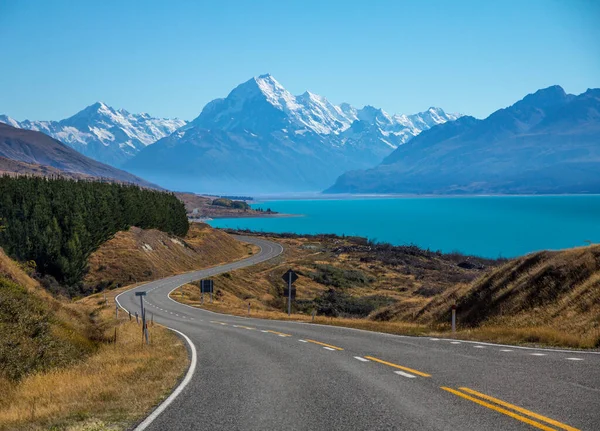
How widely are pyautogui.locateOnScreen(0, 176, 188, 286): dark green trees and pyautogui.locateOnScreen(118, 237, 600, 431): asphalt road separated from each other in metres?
53.9

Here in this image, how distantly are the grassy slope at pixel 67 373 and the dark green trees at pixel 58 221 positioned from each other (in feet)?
157

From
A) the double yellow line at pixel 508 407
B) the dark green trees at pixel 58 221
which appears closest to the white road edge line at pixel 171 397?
the double yellow line at pixel 508 407

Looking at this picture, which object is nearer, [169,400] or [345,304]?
[169,400]

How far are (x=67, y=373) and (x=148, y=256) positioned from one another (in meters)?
81.6

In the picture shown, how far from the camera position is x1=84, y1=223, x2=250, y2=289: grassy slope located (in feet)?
277

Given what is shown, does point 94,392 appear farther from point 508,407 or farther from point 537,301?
point 537,301

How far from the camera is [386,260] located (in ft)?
388

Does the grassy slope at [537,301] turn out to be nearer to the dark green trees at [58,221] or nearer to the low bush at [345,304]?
the low bush at [345,304]

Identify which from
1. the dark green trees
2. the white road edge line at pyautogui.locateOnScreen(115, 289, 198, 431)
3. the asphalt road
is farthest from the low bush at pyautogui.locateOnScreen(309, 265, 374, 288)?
the white road edge line at pyautogui.locateOnScreen(115, 289, 198, 431)

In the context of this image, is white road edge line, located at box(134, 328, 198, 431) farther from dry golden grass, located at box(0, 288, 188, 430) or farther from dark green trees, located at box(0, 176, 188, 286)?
dark green trees, located at box(0, 176, 188, 286)

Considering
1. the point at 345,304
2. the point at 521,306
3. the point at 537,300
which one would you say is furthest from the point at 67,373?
the point at 345,304

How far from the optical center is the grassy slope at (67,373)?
9.39 m

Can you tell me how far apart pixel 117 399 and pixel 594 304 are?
52.9 ft

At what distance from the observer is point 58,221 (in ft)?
245
